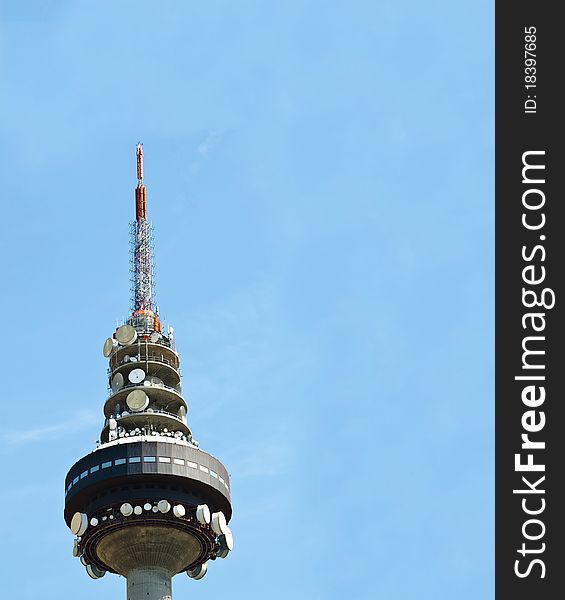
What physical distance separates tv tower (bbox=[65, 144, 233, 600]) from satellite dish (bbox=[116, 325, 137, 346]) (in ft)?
16.9

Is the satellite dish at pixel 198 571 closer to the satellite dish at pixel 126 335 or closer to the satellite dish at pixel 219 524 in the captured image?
the satellite dish at pixel 219 524

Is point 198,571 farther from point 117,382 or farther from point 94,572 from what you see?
point 117,382

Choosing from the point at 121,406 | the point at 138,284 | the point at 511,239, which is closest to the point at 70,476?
the point at 121,406

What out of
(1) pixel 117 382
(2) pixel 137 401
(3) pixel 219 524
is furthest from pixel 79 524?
(1) pixel 117 382

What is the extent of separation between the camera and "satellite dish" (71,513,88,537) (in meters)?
127

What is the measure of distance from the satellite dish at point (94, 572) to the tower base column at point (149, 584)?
406 cm

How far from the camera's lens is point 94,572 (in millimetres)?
131750

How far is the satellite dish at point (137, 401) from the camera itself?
134250 millimetres

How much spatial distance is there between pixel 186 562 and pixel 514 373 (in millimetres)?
80075

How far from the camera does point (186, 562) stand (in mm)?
130625

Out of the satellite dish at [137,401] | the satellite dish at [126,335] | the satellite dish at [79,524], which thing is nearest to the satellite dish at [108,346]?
the satellite dish at [126,335]

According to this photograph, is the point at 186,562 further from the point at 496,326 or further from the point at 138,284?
the point at 496,326

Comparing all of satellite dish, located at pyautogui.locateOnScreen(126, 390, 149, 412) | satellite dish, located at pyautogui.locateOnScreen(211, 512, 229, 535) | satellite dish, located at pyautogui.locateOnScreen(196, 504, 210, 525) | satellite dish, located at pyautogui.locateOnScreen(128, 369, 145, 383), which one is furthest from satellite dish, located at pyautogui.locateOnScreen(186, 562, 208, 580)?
satellite dish, located at pyautogui.locateOnScreen(128, 369, 145, 383)

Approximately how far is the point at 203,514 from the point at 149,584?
842 cm
